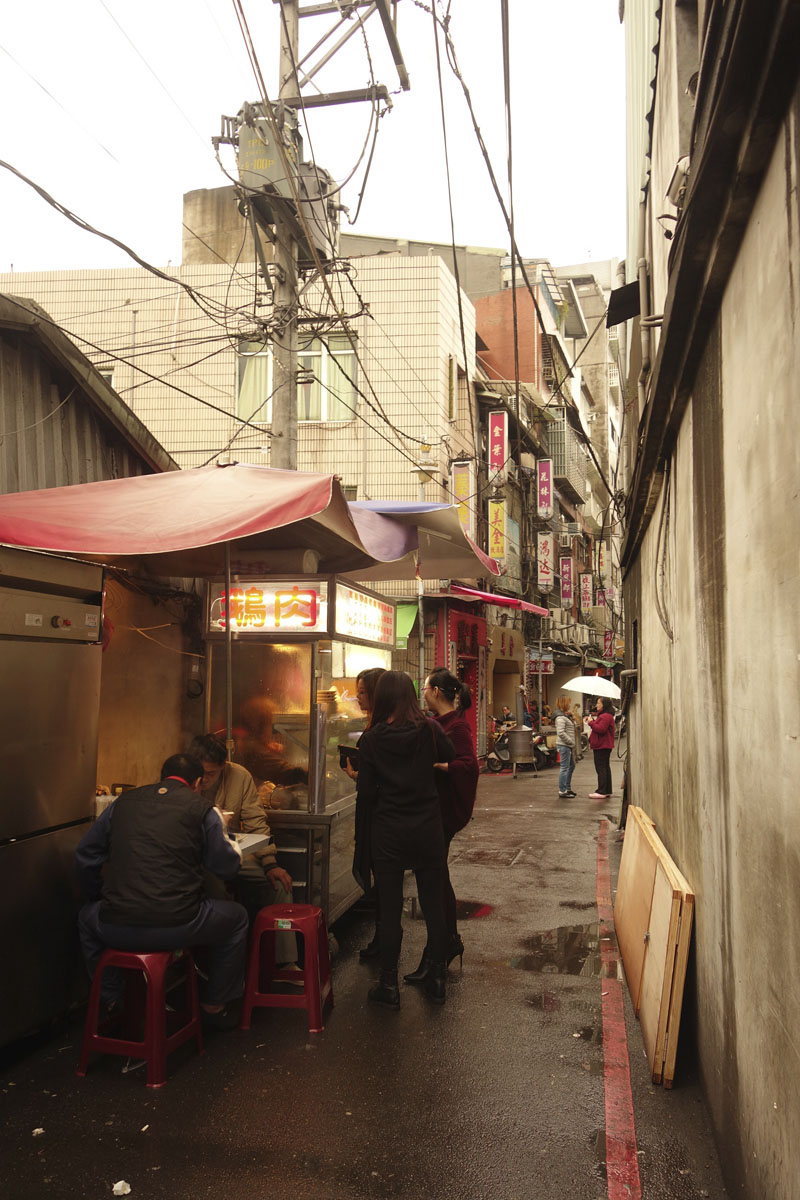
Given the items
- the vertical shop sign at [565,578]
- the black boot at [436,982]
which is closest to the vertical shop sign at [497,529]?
the vertical shop sign at [565,578]

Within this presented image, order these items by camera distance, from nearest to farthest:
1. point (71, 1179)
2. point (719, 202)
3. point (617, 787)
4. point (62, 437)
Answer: point (719, 202) → point (71, 1179) → point (62, 437) → point (617, 787)

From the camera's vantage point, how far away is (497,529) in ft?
72.8

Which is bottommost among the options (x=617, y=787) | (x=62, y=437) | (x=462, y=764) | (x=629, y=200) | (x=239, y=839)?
(x=617, y=787)

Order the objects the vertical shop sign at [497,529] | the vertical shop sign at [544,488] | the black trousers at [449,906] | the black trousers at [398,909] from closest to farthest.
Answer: the black trousers at [398,909], the black trousers at [449,906], the vertical shop sign at [497,529], the vertical shop sign at [544,488]

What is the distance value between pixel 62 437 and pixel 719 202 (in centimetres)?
584

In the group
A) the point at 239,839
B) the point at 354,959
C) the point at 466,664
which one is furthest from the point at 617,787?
the point at 239,839

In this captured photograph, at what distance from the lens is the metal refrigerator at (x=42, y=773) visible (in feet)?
14.8

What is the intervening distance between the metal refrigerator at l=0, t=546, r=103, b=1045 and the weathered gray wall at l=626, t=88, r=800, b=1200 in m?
3.51

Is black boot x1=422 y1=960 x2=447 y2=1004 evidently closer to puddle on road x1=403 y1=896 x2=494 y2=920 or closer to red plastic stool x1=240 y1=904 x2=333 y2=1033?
red plastic stool x1=240 y1=904 x2=333 y2=1033

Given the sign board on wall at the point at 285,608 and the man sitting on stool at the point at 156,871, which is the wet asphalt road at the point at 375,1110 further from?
the sign board on wall at the point at 285,608

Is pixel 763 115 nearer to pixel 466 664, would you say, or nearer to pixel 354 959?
pixel 354 959

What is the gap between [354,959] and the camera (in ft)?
20.8

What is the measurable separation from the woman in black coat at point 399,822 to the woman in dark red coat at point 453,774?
0.36m

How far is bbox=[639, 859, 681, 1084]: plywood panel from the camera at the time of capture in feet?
13.8
